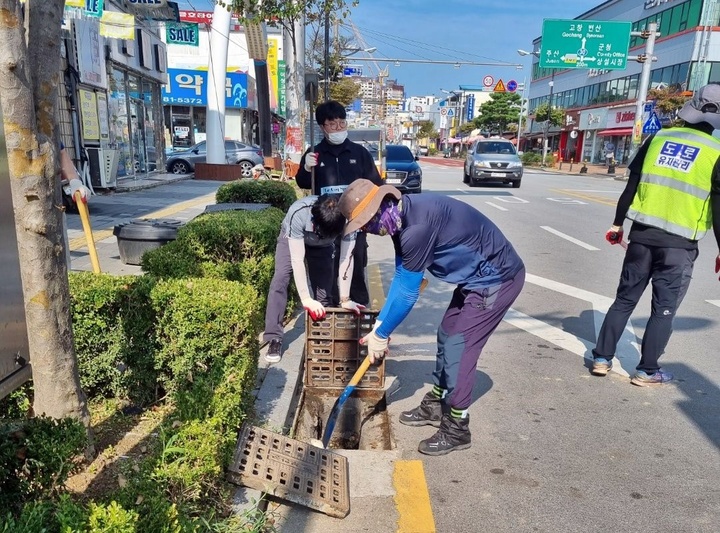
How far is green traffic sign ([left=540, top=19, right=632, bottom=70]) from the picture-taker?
2388 centimetres

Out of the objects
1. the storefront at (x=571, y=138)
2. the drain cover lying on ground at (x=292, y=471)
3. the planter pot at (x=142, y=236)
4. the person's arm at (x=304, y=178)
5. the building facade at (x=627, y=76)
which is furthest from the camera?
the storefront at (x=571, y=138)

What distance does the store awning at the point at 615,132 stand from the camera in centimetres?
4300

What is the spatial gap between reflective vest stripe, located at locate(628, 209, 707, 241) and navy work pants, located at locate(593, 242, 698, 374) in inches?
4.6

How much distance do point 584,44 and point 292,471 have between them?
25795 millimetres

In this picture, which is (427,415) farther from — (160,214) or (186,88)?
(186,88)

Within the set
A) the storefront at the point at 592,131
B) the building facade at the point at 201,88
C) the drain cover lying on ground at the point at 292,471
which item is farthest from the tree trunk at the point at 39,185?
the storefront at the point at 592,131

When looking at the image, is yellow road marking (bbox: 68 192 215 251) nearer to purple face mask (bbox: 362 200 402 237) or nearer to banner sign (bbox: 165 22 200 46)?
purple face mask (bbox: 362 200 402 237)

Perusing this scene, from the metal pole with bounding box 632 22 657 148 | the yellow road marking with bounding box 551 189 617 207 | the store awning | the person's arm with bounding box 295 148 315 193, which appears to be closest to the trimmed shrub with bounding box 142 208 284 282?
the person's arm with bounding box 295 148 315 193

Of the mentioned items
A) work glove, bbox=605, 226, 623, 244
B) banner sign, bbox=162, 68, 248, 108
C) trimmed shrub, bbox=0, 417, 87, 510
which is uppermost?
banner sign, bbox=162, 68, 248, 108

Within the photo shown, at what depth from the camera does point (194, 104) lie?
89.5 feet

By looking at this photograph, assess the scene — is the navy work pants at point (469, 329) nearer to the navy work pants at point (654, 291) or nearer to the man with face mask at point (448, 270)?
the man with face mask at point (448, 270)

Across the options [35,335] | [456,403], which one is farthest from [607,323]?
[35,335]

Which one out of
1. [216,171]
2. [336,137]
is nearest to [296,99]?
[216,171]

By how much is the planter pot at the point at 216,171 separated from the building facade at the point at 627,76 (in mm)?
18334
